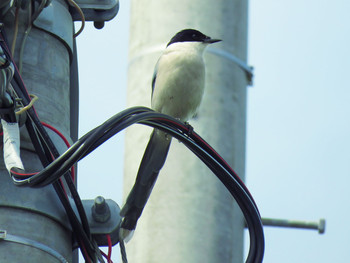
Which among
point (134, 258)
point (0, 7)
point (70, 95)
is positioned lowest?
point (134, 258)

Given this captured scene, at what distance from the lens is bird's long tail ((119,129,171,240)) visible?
465cm

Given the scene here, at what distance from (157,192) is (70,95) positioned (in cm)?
299

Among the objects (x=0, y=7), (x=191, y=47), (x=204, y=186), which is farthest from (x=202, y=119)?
(x=0, y=7)

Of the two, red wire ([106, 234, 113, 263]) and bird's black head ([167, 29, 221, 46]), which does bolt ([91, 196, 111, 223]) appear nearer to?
red wire ([106, 234, 113, 263])

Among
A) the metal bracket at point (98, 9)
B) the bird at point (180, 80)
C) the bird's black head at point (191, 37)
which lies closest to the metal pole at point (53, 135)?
the metal bracket at point (98, 9)

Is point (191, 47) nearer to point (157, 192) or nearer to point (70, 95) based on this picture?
point (157, 192)

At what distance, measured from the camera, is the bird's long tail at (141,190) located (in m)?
4.65

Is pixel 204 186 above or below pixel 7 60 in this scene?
below

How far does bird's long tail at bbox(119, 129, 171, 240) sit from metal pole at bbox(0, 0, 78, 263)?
412 mm

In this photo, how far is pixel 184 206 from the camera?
25.1ft

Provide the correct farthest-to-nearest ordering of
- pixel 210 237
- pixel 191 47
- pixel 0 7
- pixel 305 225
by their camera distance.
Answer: pixel 305 225 → pixel 210 237 → pixel 191 47 → pixel 0 7

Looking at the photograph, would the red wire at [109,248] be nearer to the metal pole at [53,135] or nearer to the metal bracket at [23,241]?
the metal pole at [53,135]

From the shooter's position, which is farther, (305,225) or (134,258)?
(305,225)

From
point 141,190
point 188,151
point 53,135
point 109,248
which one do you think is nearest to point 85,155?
point 53,135
